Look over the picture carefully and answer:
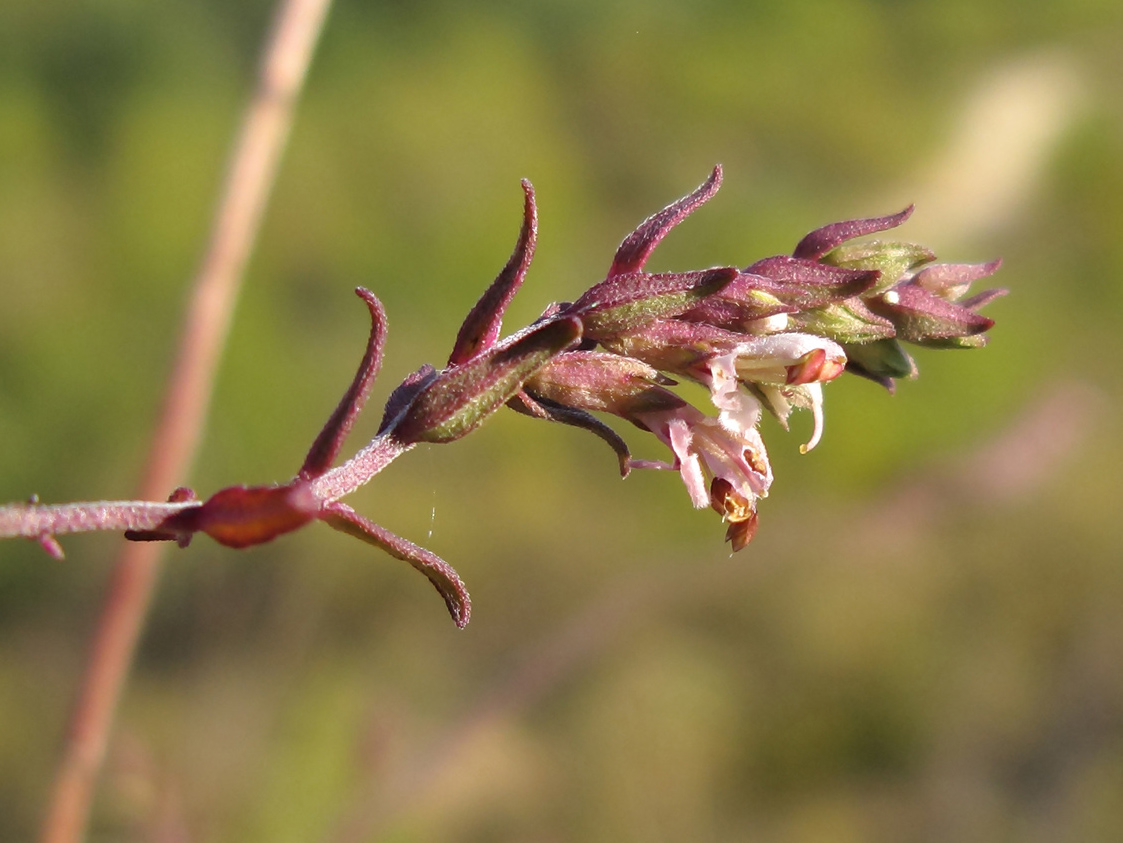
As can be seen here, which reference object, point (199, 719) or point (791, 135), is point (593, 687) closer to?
point (199, 719)

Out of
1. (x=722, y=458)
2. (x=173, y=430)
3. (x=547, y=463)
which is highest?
(x=547, y=463)

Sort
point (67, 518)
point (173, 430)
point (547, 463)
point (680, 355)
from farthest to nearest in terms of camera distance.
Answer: point (547, 463) < point (173, 430) < point (680, 355) < point (67, 518)

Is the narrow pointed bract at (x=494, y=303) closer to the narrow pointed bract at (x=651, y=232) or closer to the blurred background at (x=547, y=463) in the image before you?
the narrow pointed bract at (x=651, y=232)

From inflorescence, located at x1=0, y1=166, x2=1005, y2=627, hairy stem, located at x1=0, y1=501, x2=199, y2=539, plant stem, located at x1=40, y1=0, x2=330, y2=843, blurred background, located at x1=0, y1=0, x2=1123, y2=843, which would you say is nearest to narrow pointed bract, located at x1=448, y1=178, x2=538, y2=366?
inflorescence, located at x1=0, y1=166, x2=1005, y2=627

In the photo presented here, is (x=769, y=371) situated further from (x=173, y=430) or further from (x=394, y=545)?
(x=173, y=430)

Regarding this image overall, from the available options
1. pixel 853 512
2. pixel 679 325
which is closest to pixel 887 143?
pixel 853 512

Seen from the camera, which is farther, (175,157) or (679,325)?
(175,157)

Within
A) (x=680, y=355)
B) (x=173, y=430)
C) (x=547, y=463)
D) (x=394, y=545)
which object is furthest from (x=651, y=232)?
(x=547, y=463)
